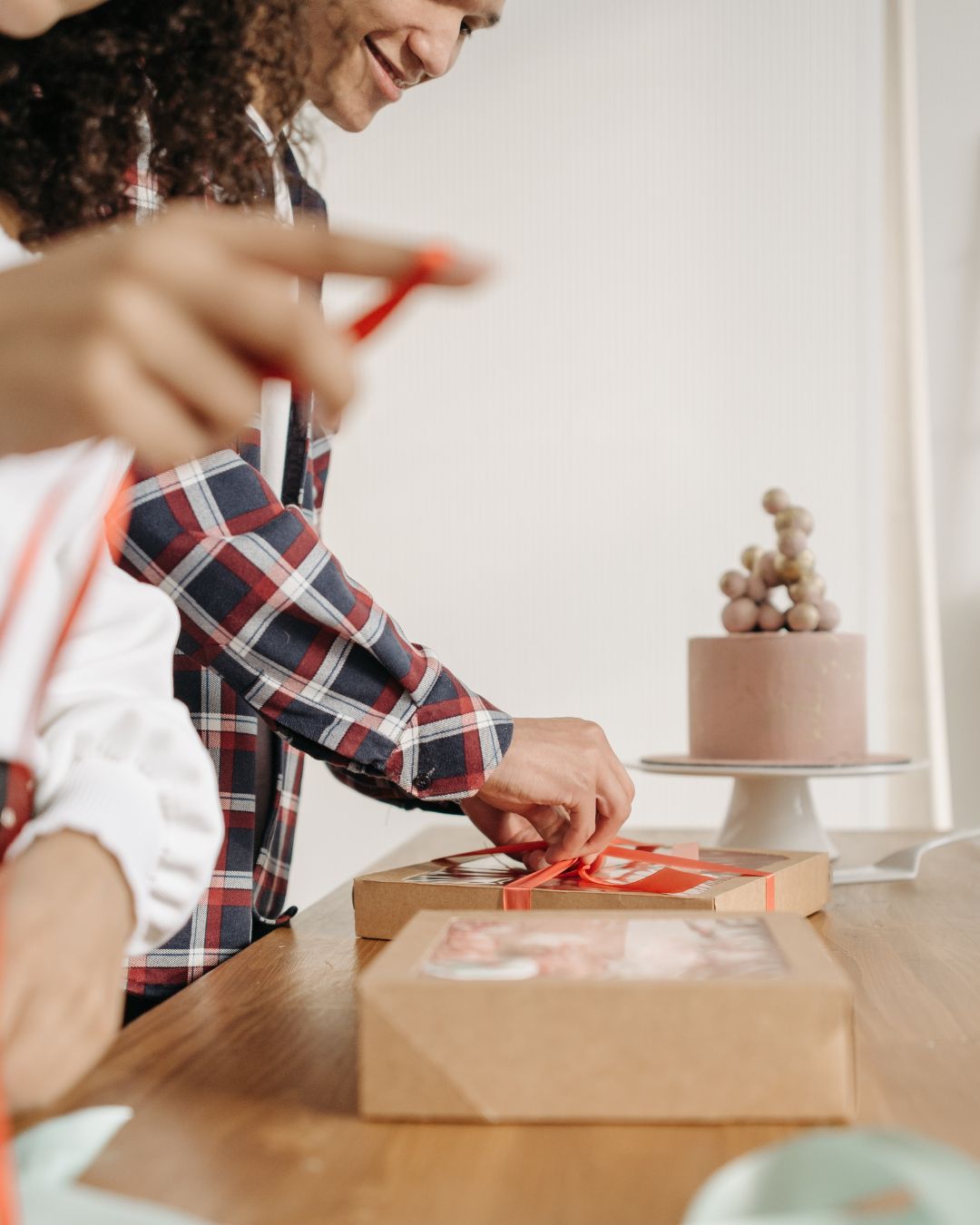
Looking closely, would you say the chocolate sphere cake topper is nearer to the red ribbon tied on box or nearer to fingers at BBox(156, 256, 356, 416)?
the red ribbon tied on box

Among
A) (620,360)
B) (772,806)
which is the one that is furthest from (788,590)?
(620,360)

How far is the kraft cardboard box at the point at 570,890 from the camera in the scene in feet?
2.30

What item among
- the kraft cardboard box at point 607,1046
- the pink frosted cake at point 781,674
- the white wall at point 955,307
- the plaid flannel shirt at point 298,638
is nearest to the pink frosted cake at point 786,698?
the pink frosted cake at point 781,674

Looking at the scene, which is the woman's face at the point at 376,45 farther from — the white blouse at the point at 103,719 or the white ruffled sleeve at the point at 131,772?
the white ruffled sleeve at the point at 131,772

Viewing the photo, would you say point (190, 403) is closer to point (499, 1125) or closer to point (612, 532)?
point (499, 1125)

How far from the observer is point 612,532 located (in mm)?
2508

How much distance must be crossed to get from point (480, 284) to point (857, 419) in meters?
2.27

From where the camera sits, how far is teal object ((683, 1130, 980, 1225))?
0.99 ft

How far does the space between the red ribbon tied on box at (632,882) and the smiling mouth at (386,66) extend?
2.51 ft

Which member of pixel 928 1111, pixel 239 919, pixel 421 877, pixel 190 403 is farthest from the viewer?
pixel 239 919

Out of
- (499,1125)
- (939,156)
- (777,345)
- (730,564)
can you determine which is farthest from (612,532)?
(499,1125)

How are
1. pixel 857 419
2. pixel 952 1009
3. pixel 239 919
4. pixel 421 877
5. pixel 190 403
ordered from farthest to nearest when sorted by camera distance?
pixel 857 419, pixel 239 919, pixel 421 877, pixel 952 1009, pixel 190 403

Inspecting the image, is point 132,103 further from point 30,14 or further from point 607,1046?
point 607,1046

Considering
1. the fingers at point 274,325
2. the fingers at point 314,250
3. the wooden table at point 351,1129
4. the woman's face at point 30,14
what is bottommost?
the wooden table at point 351,1129
